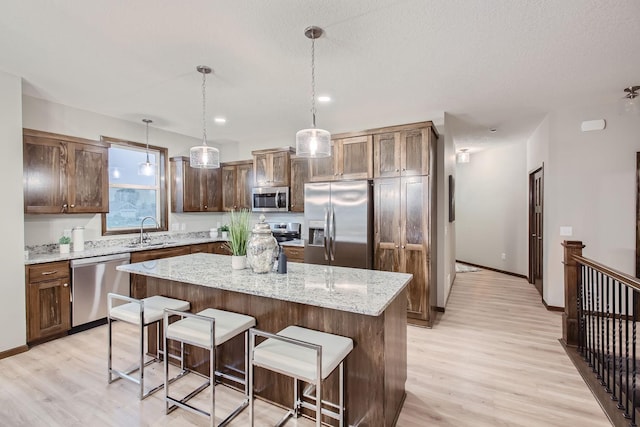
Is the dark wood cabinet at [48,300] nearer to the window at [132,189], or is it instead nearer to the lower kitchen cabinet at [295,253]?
the window at [132,189]

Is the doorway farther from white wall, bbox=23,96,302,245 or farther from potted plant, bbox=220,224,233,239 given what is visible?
potted plant, bbox=220,224,233,239

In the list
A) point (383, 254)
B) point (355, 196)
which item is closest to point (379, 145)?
point (355, 196)

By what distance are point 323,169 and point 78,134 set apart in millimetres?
3239

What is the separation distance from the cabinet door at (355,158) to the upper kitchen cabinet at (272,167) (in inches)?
44.7

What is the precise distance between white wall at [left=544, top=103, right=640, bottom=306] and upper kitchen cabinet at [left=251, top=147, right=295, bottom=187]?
3792 millimetres

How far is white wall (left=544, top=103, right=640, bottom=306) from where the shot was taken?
3.86 metres

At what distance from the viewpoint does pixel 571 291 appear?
3.12m

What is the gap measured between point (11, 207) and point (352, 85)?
364 centimetres

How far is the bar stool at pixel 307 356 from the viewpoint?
5.16 feet

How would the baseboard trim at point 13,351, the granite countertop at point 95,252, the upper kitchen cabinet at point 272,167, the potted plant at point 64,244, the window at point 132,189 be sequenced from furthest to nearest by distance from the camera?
the upper kitchen cabinet at point 272,167, the window at point 132,189, the potted plant at point 64,244, the granite countertop at point 95,252, the baseboard trim at point 13,351

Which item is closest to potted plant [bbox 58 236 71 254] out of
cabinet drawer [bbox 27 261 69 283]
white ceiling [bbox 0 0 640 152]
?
cabinet drawer [bbox 27 261 69 283]

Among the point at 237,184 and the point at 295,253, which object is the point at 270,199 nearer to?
the point at 237,184

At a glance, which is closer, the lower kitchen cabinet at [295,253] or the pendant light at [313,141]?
the pendant light at [313,141]

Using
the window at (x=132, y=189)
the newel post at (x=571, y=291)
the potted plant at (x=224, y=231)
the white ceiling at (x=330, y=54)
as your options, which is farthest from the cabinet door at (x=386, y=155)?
the window at (x=132, y=189)
